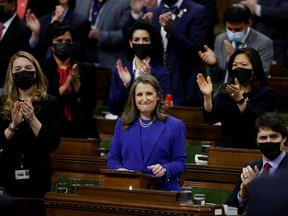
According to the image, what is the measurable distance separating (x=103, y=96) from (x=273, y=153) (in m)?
→ 2.95

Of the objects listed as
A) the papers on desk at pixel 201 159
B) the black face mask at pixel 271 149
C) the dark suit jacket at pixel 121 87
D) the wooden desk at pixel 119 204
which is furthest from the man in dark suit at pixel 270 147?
the dark suit jacket at pixel 121 87

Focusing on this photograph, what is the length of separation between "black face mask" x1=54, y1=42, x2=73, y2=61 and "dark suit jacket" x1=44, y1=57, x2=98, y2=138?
0.06m

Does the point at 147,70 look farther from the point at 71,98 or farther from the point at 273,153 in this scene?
the point at 273,153

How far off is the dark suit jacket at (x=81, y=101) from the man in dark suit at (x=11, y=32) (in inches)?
27.5

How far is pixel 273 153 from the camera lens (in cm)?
380

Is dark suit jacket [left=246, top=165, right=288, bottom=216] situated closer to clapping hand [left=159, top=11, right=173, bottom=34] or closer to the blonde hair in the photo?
the blonde hair

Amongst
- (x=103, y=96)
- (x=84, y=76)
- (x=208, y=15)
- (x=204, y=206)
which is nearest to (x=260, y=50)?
(x=208, y=15)

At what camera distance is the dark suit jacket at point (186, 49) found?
228 inches

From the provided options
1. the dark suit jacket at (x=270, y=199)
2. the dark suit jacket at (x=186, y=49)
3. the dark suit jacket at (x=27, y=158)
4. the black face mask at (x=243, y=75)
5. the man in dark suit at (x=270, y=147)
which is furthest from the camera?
the dark suit jacket at (x=186, y=49)

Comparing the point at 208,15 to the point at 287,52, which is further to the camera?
the point at 287,52

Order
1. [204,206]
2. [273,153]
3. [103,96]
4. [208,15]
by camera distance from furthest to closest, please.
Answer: [103,96], [208,15], [273,153], [204,206]

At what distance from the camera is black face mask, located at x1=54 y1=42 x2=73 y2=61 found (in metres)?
5.25

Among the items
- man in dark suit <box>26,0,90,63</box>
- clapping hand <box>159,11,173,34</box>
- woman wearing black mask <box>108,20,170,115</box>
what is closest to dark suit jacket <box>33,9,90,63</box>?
man in dark suit <box>26,0,90,63</box>

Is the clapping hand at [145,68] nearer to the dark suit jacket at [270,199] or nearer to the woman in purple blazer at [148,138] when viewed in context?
the woman in purple blazer at [148,138]
